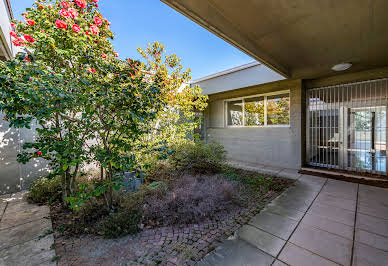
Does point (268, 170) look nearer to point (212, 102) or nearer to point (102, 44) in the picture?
point (212, 102)

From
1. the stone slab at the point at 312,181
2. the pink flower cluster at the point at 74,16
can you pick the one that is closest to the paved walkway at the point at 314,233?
the stone slab at the point at 312,181

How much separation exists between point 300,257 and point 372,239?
3.50 ft

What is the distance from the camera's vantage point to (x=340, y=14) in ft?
6.66

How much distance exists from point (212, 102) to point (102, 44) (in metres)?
5.05

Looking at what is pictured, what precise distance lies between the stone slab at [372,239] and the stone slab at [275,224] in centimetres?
67

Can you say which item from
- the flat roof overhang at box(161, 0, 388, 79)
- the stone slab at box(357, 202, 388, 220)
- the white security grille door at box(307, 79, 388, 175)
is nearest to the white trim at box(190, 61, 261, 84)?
the flat roof overhang at box(161, 0, 388, 79)

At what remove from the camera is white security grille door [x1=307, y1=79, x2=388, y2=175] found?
4.17m

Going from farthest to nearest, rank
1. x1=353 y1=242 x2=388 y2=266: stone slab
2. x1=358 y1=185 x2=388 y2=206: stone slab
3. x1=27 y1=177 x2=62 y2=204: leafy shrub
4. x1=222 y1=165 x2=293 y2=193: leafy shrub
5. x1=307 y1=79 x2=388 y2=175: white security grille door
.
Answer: x1=307 y1=79 x2=388 y2=175: white security grille door → x1=222 y1=165 x2=293 y2=193: leafy shrub → x1=27 y1=177 x2=62 y2=204: leafy shrub → x1=358 y1=185 x2=388 y2=206: stone slab → x1=353 y1=242 x2=388 y2=266: stone slab

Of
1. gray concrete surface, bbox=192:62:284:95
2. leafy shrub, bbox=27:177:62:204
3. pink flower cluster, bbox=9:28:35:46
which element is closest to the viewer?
pink flower cluster, bbox=9:28:35:46

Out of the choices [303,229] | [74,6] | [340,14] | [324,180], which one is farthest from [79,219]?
[324,180]

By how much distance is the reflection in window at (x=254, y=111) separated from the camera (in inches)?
228

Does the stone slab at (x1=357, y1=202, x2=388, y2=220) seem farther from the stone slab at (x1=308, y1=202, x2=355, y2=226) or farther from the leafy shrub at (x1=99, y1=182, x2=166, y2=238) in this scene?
the leafy shrub at (x1=99, y1=182, x2=166, y2=238)

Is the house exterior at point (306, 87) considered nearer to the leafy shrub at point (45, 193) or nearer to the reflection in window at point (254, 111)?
the reflection in window at point (254, 111)

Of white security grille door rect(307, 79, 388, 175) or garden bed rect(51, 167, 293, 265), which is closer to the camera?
garden bed rect(51, 167, 293, 265)
